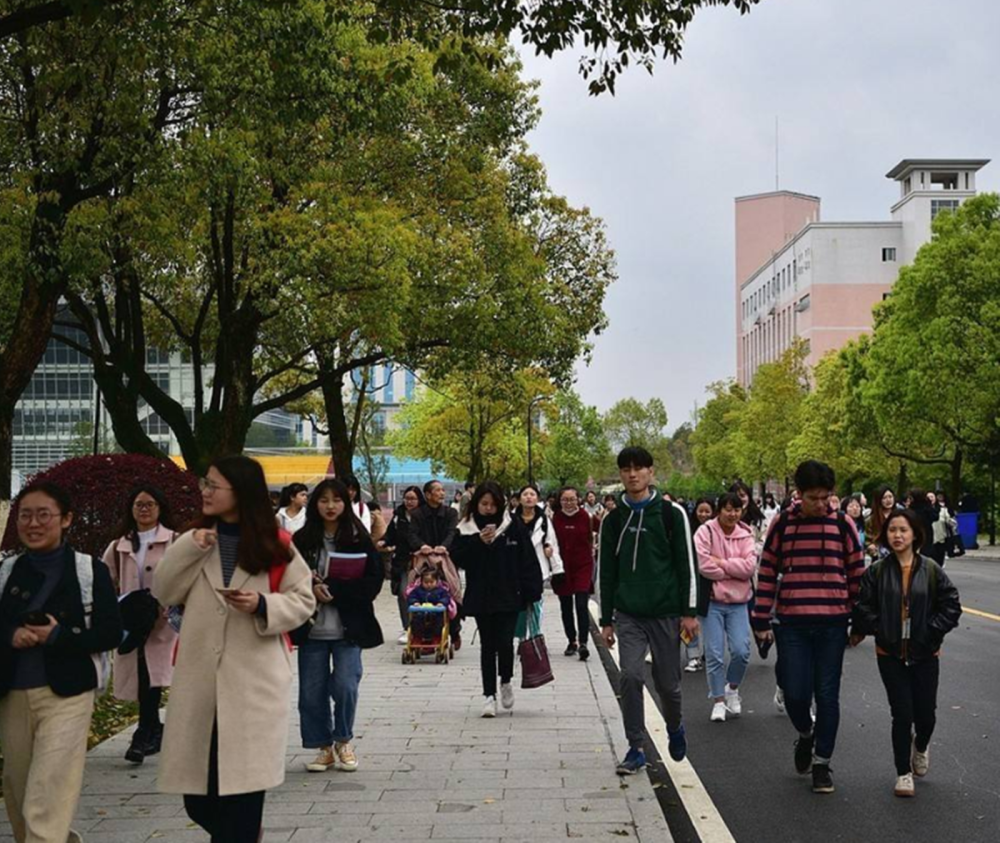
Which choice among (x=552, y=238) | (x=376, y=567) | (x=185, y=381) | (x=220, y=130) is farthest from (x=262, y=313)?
(x=185, y=381)

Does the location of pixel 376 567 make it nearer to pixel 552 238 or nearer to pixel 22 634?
pixel 22 634

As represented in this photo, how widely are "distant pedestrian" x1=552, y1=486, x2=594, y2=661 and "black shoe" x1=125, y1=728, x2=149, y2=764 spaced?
6811 millimetres

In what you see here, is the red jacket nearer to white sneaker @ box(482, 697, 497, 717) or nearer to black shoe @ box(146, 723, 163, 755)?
white sneaker @ box(482, 697, 497, 717)

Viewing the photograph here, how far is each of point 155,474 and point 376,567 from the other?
5.10 m

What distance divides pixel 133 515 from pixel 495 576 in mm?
2821

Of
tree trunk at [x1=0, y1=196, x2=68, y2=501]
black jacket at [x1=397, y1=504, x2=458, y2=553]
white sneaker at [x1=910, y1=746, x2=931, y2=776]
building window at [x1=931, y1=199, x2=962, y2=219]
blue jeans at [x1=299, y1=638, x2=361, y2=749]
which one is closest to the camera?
white sneaker at [x1=910, y1=746, x2=931, y2=776]

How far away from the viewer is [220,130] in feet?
57.3

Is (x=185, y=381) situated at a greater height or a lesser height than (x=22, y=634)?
greater

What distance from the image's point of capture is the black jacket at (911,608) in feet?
25.4

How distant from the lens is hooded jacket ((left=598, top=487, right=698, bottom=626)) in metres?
8.28

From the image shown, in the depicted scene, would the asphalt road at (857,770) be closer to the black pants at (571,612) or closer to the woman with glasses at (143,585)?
the black pants at (571,612)

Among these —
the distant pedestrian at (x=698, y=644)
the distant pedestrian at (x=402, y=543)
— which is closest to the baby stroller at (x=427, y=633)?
the distant pedestrian at (x=402, y=543)

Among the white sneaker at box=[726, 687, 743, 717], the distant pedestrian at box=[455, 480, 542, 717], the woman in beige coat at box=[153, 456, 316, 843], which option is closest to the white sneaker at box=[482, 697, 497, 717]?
the distant pedestrian at box=[455, 480, 542, 717]

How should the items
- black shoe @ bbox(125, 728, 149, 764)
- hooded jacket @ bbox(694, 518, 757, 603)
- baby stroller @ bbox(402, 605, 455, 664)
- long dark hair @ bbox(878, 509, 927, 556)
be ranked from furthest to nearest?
baby stroller @ bbox(402, 605, 455, 664) < hooded jacket @ bbox(694, 518, 757, 603) < black shoe @ bbox(125, 728, 149, 764) < long dark hair @ bbox(878, 509, 927, 556)
